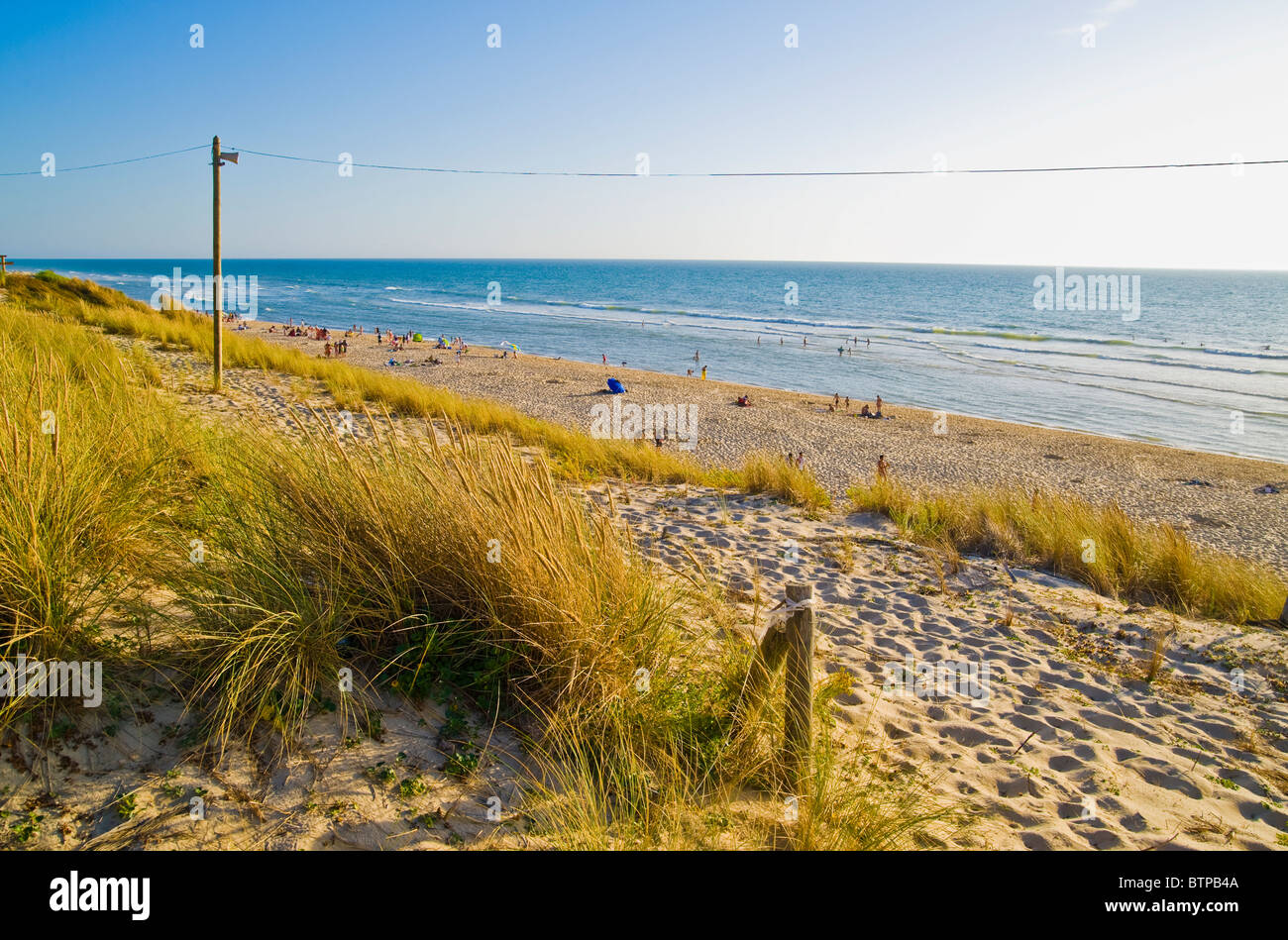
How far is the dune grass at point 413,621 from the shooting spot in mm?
2658

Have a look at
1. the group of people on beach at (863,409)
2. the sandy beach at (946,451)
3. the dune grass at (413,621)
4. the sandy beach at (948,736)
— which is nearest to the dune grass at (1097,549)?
the sandy beach at (948,736)

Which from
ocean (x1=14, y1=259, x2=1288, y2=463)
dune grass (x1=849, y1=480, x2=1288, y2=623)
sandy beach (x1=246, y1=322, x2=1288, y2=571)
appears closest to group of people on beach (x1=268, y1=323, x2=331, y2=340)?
ocean (x1=14, y1=259, x2=1288, y2=463)

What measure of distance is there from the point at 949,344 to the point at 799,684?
4596 centimetres

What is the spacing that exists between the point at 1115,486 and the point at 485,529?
1678 centimetres

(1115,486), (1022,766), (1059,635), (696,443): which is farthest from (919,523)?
(1115,486)

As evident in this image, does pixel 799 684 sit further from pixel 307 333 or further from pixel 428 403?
pixel 307 333

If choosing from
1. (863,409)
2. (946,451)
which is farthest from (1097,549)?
(863,409)

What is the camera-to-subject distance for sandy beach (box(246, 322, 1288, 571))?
13789 millimetres

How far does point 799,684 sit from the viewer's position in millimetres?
3004

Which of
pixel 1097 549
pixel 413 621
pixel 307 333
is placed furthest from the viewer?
pixel 307 333

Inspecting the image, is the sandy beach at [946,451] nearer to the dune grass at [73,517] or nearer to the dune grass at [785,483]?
the dune grass at [785,483]

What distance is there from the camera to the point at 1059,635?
17.6 feet

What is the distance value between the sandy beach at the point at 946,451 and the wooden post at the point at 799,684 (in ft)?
27.9

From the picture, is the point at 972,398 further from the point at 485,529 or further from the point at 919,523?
the point at 485,529
